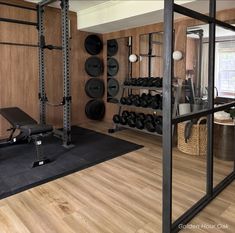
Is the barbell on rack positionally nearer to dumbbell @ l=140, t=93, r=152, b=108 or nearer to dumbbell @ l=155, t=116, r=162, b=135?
dumbbell @ l=140, t=93, r=152, b=108

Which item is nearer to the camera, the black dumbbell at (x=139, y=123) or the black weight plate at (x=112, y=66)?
the black dumbbell at (x=139, y=123)

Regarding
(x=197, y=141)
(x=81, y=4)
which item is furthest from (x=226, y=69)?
(x=81, y=4)

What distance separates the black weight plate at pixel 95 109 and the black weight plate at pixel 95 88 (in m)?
0.14

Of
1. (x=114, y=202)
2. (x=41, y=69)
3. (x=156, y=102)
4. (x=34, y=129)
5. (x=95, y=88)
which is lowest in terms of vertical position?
(x=114, y=202)

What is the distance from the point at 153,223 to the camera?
179 cm

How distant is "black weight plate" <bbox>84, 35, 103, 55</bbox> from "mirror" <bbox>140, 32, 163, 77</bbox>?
112 centimetres

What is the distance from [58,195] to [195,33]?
313cm

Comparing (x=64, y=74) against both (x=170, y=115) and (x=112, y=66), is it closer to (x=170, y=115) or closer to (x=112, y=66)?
(x=112, y=66)

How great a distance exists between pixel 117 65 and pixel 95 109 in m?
1.09

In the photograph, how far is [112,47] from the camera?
520 centimetres

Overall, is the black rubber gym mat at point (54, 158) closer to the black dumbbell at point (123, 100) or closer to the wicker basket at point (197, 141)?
the black dumbbell at point (123, 100)

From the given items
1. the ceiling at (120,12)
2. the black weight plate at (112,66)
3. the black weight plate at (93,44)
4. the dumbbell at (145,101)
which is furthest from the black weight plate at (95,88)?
the dumbbell at (145,101)

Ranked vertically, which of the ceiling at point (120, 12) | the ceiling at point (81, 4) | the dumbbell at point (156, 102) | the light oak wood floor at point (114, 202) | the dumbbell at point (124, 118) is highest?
the ceiling at point (81, 4)

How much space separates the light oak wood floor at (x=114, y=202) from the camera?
5.77ft
